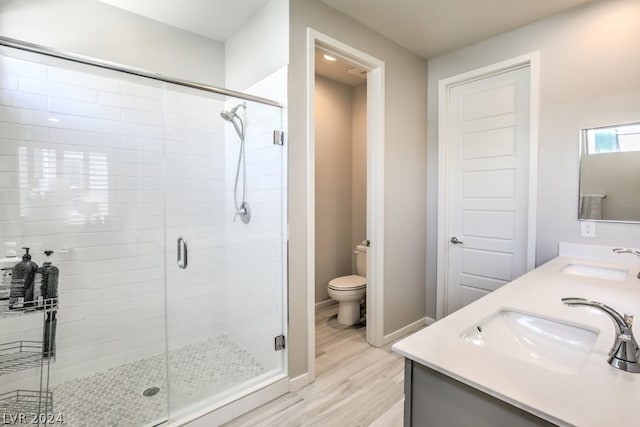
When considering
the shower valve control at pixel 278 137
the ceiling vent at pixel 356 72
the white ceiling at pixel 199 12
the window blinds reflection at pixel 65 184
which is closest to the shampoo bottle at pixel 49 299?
the window blinds reflection at pixel 65 184

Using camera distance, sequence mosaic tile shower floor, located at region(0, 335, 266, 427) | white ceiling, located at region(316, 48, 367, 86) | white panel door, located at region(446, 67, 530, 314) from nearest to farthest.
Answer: mosaic tile shower floor, located at region(0, 335, 266, 427) < white panel door, located at region(446, 67, 530, 314) < white ceiling, located at region(316, 48, 367, 86)

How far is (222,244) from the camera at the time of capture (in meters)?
2.40

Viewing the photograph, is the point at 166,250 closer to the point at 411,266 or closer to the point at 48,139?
the point at 48,139

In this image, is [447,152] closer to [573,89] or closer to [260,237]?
[573,89]

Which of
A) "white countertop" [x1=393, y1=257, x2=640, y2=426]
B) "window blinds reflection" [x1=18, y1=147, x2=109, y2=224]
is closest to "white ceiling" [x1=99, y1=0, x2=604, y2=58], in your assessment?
"window blinds reflection" [x1=18, y1=147, x2=109, y2=224]

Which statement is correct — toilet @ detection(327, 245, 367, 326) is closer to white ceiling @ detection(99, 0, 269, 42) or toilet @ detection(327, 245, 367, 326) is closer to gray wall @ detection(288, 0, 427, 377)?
gray wall @ detection(288, 0, 427, 377)

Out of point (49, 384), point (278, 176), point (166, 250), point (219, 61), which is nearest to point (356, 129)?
point (219, 61)

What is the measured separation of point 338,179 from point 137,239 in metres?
2.26

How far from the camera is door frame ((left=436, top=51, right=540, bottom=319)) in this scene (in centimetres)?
235

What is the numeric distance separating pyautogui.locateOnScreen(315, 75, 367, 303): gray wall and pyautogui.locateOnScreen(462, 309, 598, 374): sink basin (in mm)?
2463

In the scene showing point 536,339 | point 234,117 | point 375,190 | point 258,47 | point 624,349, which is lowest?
point 536,339

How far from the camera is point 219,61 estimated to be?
8.86ft

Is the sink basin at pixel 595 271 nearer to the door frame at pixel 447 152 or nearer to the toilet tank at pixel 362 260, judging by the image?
the door frame at pixel 447 152

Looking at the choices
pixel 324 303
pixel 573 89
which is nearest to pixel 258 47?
pixel 573 89
